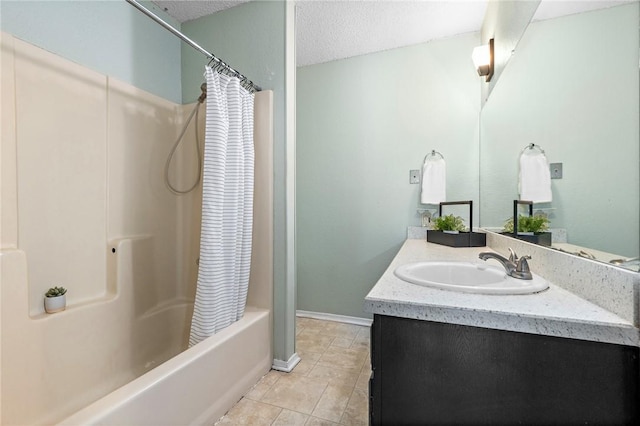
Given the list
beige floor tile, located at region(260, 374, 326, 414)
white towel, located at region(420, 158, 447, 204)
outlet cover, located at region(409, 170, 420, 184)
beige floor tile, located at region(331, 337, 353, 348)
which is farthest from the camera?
outlet cover, located at region(409, 170, 420, 184)

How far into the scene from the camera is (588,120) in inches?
32.5

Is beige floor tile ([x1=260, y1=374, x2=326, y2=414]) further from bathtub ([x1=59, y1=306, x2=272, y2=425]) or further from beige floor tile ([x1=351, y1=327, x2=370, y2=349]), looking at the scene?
beige floor tile ([x1=351, y1=327, x2=370, y2=349])

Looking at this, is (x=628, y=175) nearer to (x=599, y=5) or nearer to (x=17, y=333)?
(x=599, y=5)

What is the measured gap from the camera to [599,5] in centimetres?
75

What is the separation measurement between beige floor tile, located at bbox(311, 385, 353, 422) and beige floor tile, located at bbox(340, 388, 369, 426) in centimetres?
2

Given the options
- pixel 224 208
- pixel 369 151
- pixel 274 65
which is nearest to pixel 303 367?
pixel 224 208

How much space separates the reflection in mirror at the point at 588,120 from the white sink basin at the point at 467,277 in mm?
188

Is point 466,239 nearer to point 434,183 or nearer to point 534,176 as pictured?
point 434,183

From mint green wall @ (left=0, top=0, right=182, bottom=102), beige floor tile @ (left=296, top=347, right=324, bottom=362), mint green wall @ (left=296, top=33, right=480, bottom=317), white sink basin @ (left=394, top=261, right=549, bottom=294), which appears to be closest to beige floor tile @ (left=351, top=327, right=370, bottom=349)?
mint green wall @ (left=296, top=33, right=480, bottom=317)

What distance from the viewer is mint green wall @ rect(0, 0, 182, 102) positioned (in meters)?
1.30

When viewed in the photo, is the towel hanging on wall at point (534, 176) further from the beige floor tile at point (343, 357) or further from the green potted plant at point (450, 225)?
the beige floor tile at point (343, 357)

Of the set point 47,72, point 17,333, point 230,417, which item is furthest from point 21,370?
point 47,72

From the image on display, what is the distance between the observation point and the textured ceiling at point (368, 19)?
6.22 ft

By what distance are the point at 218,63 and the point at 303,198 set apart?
1.40m
